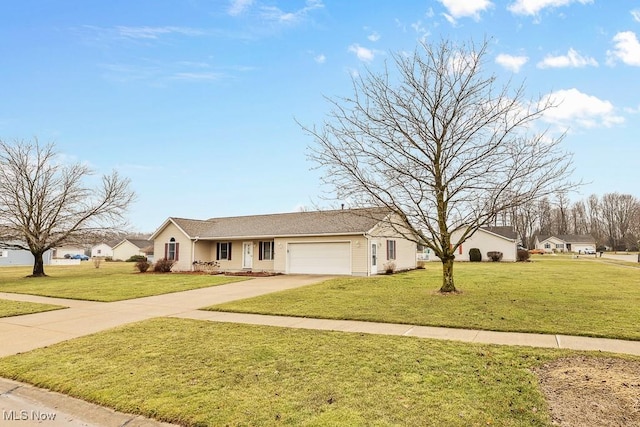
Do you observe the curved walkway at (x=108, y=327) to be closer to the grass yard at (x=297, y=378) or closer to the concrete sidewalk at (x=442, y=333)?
the concrete sidewalk at (x=442, y=333)

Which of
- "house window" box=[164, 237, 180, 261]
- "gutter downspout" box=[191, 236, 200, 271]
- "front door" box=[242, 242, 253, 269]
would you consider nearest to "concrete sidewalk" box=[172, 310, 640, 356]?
"front door" box=[242, 242, 253, 269]

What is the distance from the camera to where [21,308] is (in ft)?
38.0

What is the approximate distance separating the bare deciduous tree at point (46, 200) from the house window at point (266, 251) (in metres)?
10.2

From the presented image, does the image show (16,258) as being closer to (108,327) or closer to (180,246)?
(180,246)

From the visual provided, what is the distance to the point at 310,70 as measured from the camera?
52.5 feet

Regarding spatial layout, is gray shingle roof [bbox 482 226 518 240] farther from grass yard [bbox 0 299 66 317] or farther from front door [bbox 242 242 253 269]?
grass yard [bbox 0 299 66 317]

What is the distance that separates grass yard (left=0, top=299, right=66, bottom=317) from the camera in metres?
10.8

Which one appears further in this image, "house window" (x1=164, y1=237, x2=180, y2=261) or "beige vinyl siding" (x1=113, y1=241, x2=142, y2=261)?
"beige vinyl siding" (x1=113, y1=241, x2=142, y2=261)

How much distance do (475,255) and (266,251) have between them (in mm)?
22866

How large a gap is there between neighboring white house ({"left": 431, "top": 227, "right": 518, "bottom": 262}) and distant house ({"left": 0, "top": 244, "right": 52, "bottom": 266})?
4777 cm

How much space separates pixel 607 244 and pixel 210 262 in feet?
294

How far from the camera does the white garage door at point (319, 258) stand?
22.7 metres

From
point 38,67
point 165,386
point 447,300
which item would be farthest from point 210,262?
point 165,386

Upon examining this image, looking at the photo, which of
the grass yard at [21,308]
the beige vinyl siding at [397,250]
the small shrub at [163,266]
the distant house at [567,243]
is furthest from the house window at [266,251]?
the distant house at [567,243]
